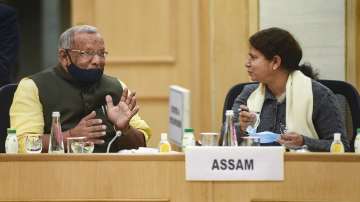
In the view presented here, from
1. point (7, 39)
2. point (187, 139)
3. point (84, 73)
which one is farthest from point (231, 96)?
point (7, 39)

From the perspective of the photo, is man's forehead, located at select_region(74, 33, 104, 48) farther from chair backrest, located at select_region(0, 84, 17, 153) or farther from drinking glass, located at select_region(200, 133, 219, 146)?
drinking glass, located at select_region(200, 133, 219, 146)

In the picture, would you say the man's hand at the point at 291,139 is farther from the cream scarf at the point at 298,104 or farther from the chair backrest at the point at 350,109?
the chair backrest at the point at 350,109

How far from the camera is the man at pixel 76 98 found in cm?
430

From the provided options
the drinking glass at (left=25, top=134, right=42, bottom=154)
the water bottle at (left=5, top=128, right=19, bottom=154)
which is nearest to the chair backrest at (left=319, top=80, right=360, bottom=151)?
the drinking glass at (left=25, top=134, right=42, bottom=154)

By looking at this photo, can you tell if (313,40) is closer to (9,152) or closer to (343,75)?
(343,75)

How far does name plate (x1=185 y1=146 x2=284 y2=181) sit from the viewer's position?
3.37 metres

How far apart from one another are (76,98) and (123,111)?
1.07 feet

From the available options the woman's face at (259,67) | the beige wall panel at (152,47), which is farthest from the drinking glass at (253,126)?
the beige wall panel at (152,47)

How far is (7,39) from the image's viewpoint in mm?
4965

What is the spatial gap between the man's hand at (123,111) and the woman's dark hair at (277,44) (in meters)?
0.76

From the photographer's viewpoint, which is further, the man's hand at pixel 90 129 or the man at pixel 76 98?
the man at pixel 76 98

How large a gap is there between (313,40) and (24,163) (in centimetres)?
328

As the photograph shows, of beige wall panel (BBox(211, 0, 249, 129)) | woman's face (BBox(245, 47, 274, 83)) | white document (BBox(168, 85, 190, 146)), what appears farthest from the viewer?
beige wall panel (BBox(211, 0, 249, 129))

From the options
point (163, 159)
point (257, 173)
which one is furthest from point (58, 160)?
point (257, 173)
